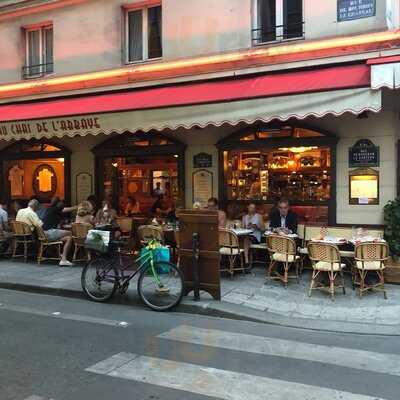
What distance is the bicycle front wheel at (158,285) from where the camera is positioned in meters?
7.78

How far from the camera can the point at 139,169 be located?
12609 millimetres

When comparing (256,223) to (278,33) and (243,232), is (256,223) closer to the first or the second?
(243,232)

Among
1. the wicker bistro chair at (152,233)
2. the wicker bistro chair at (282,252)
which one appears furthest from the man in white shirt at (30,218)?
the wicker bistro chair at (282,252)

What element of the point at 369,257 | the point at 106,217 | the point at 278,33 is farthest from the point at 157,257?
the point at 278,33

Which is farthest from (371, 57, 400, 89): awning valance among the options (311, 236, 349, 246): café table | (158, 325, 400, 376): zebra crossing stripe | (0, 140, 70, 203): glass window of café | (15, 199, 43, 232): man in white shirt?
(0, 140, 70, 203): glass window of café

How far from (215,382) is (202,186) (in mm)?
6875

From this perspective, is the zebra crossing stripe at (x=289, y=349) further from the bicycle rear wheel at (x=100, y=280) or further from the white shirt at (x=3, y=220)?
the white shirt at (x=3, y=220)

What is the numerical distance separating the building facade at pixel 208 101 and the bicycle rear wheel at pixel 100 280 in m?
2.69

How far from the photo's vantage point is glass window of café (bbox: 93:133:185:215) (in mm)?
11938

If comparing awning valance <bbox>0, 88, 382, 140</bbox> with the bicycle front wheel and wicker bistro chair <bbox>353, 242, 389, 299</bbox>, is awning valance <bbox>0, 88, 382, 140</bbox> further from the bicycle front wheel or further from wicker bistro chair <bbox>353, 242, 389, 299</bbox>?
the bicycle front wheel

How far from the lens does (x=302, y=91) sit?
860 cm

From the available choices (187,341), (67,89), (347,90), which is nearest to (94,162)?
(67,89)

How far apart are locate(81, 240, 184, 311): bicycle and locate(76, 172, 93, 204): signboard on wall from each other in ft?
15.9

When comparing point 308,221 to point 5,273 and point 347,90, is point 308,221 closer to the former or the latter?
point 347,90
